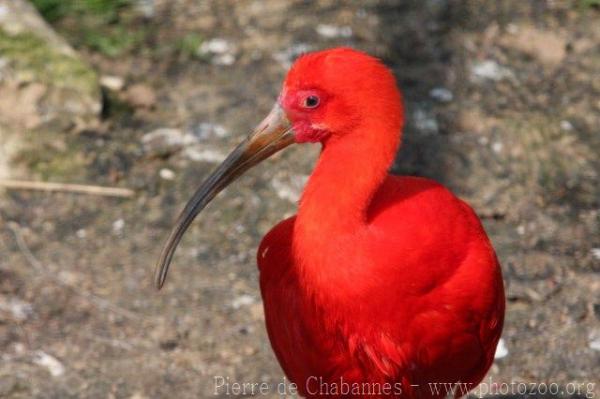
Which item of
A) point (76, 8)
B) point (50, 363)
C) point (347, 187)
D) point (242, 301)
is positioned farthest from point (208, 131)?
point (347, 187)

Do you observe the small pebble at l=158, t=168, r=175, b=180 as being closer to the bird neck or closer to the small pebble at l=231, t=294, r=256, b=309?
the small pebble at l=231, t=294, r=256, b=309

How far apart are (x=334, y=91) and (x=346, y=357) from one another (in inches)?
30.2

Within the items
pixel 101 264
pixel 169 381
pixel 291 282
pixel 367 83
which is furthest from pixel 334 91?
pixel 101 264

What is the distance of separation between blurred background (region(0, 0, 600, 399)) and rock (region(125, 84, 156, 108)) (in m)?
0.01

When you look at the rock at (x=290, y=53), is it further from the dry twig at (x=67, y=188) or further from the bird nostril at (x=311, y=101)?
the bird nostril at (x=311, y=101)

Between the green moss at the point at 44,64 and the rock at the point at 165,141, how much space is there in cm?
34

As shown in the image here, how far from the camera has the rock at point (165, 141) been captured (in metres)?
5.46

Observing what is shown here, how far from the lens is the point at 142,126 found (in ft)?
18.4

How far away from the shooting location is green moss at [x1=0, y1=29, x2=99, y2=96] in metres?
5.46

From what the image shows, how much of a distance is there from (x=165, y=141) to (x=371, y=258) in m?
2.49

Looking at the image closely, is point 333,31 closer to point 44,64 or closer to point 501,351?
point 44,64

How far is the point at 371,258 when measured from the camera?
10.5ft

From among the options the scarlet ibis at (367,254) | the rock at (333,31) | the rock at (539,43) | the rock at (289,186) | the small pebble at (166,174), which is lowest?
the rock at (539,43)

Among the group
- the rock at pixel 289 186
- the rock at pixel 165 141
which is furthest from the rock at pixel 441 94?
the rock at pixel 165 141
